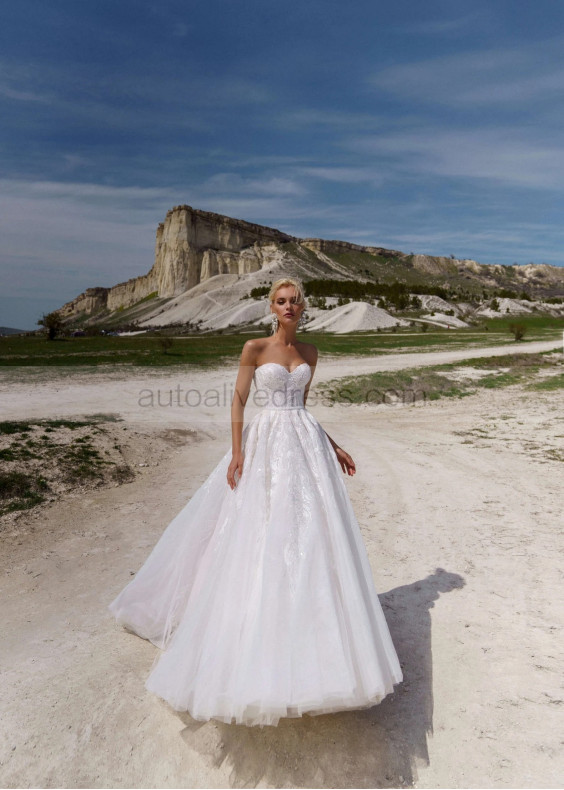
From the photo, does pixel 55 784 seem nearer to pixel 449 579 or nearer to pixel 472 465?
pixel 449 579

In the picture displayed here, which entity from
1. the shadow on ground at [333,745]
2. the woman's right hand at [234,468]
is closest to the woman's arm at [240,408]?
the woman's right hand at [234,468]

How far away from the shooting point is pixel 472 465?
9.58m

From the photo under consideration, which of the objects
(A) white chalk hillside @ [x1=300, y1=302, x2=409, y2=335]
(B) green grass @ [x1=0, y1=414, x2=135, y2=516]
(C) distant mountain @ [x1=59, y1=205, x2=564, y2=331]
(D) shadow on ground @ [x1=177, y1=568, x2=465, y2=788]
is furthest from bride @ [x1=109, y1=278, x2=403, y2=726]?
(C) distant mountain @ [x1=59, y1=205, x2=564, y2=331]

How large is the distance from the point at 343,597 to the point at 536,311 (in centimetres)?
10187

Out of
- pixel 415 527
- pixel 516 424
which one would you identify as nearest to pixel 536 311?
pixel 516 424

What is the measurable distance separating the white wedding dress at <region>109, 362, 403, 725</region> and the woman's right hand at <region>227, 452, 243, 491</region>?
0.04 meters

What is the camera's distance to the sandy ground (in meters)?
3.00

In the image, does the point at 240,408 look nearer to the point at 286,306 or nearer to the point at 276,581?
the point at 286,306

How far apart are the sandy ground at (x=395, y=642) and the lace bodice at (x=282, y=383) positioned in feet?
7.03

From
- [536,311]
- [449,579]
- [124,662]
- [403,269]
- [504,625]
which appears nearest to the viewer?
[124,662]

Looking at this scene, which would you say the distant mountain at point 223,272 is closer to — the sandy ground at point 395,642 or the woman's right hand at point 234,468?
the sandy ground at point 395,642

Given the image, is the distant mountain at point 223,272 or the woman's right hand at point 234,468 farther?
the distant mountain at point 223,272

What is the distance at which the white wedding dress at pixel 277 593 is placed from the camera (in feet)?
9.04

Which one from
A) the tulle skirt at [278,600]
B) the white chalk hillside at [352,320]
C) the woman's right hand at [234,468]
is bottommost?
the tulle skirt at [278,600]
